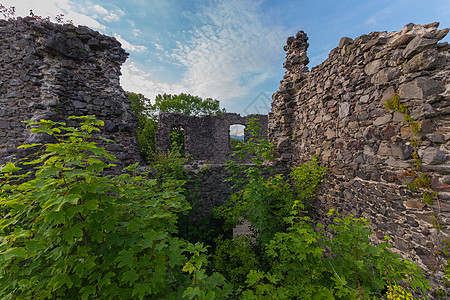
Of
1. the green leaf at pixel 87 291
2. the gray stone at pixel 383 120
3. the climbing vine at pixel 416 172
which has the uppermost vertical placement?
the gray stone at pixel 383 120

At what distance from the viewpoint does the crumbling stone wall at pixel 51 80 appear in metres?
4.14

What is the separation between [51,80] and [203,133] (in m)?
10.1

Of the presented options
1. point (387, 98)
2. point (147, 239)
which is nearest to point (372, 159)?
point (387, 98)

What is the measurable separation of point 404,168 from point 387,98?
3.68ft

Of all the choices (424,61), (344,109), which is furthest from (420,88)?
(344,109)

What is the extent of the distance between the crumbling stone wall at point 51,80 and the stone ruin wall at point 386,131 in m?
5.27

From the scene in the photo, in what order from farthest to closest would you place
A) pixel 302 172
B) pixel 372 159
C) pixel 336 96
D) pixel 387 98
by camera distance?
pixel 302 172 < pixel 336 96 < pixel 372 159 < pixel 387 98

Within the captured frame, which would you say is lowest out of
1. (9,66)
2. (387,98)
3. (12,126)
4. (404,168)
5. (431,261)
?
(431,261)

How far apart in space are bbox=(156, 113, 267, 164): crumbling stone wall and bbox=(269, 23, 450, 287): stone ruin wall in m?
8.33

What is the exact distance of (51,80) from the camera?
14.0 ft

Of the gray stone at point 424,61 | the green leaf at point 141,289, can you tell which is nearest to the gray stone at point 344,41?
the gray stone at point 424,61

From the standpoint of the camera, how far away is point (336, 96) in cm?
409

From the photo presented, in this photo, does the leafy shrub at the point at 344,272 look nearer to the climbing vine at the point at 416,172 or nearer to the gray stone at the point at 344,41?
the climbing vine at the point at 416,172

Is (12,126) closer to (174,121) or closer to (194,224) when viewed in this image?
(194,224)
